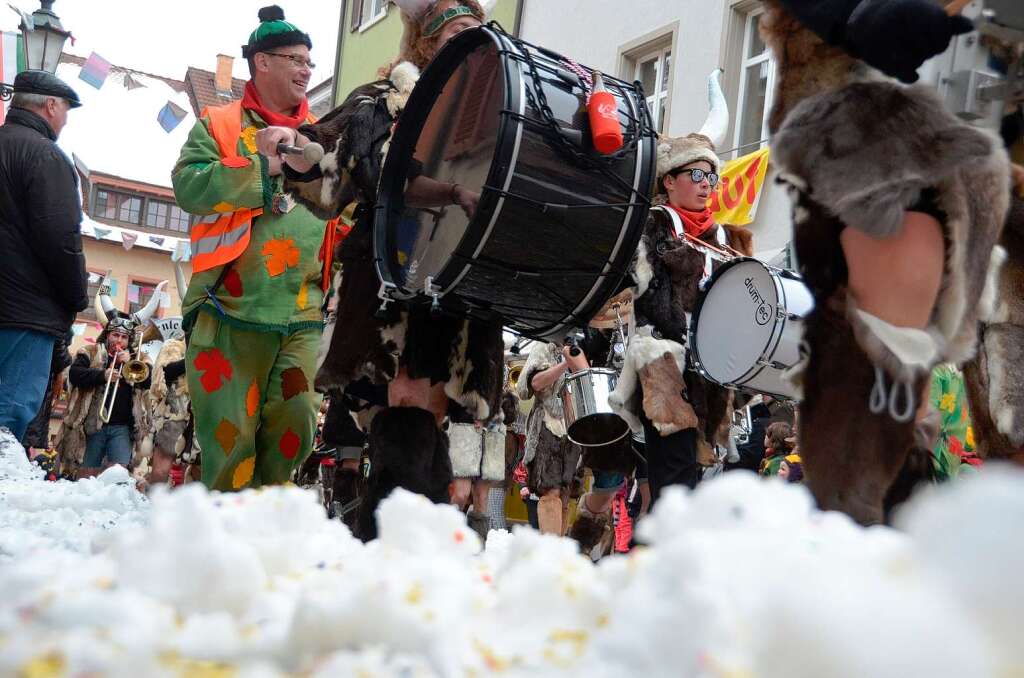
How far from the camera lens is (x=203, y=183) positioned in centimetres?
419

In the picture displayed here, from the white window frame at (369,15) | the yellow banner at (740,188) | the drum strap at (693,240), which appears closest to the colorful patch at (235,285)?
the drum strap at (693,240)

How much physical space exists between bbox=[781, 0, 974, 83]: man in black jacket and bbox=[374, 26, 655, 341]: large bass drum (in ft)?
2.89

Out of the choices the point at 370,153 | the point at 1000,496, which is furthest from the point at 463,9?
the point at 1000,496

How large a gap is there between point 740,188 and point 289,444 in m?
7.70

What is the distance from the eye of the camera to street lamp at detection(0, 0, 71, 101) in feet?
29.8

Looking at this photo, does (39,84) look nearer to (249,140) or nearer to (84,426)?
(249,140)

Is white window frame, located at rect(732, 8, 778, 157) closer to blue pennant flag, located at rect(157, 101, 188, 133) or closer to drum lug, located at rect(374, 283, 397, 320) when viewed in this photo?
blue pennant flag, located at rect(157, 101, 188, 133)

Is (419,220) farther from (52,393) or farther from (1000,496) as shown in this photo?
(52,393)

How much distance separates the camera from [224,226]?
14.3ft

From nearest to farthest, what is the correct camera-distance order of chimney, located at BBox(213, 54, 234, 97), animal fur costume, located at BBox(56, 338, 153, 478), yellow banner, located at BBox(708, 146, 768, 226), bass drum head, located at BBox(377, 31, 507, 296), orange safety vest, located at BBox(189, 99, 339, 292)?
bass drum head, located at BBox(377, 31, 507, 296) → orange safety vest, located at BBox(189, 99, 339, 292) → yellow banner, located at BBox(708, 146, 768, 226) → animal fur costume, located at BBox(56, 338, 153, 478) → chimney, located at BBox(213, 54, 234, 97)

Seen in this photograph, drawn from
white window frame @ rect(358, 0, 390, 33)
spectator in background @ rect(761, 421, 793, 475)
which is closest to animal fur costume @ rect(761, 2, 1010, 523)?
spectator in background @ rect(761, 421, 793, 475)

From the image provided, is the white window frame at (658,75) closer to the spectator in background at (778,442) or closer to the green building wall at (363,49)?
the green building wall at (363,49)

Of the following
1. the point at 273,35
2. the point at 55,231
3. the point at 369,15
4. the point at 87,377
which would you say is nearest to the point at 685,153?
the point at 273,35

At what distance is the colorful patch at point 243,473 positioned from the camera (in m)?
4.42
